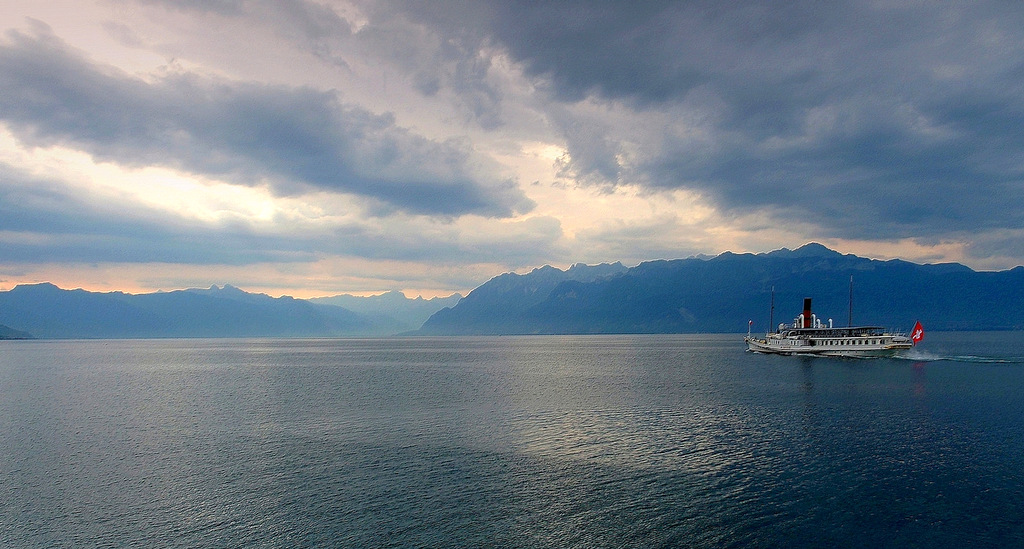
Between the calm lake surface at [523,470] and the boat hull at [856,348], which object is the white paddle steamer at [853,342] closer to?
the boat hull at [856,348]

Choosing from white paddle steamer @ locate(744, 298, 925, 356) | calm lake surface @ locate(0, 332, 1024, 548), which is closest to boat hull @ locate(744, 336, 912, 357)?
white paddle steamer @ locate(744, 298, 925, 356)

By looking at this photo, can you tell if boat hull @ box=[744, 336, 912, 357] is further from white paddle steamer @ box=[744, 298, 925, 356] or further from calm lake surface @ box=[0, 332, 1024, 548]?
calm lake surface @ box=[0, 332, 1024, 548]

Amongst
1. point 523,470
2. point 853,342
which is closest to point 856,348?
point 853,342

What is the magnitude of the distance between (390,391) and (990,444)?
9564 centimetres

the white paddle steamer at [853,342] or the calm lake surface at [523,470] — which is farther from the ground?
the white paddle steamer at [853,342]

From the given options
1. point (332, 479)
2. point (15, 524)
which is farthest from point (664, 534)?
point (15, 524)

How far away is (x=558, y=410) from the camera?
85938 millimetres

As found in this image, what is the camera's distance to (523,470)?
51719 millimetres

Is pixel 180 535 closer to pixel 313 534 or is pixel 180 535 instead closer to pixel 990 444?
pixel 313 534

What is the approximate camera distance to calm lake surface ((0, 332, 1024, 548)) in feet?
125

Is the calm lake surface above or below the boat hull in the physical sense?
below

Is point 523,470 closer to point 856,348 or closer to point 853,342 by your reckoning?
point 856,348

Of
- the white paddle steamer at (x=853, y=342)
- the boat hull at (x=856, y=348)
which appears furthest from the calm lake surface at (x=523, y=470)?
the white paddle steamer at (x=853, y=342)

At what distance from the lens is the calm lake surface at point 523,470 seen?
3825cm
